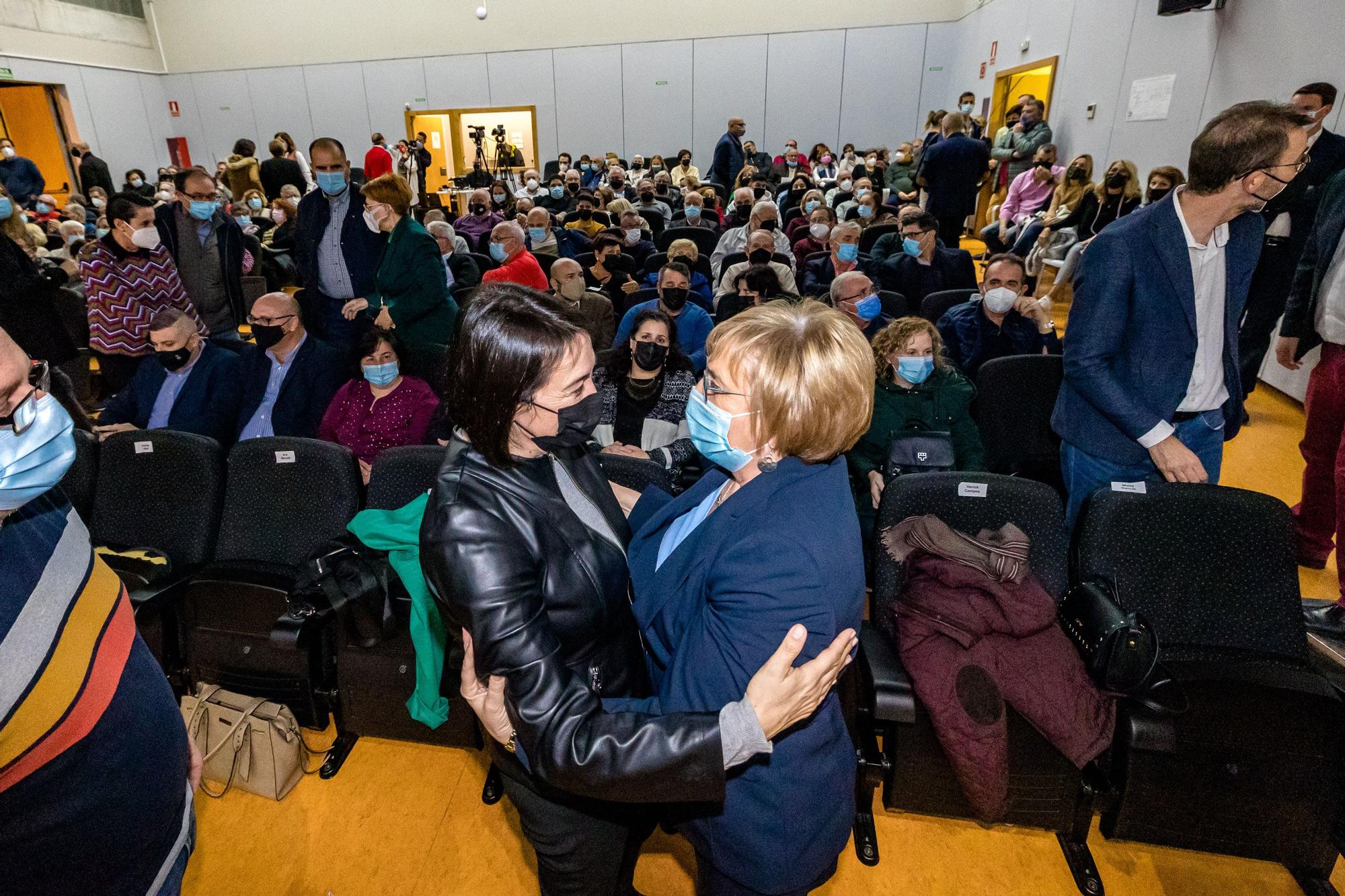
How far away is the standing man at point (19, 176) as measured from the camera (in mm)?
10227

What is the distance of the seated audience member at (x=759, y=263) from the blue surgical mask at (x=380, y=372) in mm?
2248

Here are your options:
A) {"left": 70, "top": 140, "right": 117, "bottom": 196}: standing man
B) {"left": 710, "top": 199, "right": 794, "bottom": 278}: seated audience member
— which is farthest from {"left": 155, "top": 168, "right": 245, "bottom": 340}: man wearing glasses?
{"left": 70, "top": 140, "right": 117, "bottom": 196}: standing man

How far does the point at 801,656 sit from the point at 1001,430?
2.35 meters

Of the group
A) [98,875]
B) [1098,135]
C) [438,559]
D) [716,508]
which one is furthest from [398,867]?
[1098,135]

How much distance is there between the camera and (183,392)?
3.06 m

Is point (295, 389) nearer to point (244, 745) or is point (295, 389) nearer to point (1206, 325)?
point (244, 745)

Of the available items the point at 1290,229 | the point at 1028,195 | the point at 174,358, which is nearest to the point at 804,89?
the point at 1028,195

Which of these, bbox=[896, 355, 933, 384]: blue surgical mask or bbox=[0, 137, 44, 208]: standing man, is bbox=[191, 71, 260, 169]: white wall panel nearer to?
bbox=[0, 137, 44, 208]: standing man

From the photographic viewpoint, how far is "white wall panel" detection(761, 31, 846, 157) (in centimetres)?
1352

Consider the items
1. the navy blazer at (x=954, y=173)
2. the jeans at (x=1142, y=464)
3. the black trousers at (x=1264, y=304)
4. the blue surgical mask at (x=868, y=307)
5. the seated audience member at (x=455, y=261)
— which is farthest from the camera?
the navy blazer at (x=954, y=173)

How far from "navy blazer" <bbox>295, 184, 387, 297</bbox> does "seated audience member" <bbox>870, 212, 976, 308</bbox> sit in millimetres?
3316

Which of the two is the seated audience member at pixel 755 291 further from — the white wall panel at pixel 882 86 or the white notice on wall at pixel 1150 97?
the white wall panel at pixel 882 86

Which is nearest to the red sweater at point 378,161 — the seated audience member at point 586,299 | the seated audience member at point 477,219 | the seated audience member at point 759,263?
the seated audience member at point 477,219

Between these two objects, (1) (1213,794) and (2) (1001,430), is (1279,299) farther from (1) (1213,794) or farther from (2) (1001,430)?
(1) (1213,794)
